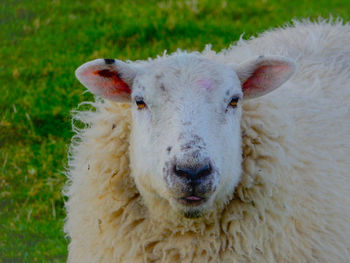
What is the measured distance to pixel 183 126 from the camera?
3287 mm

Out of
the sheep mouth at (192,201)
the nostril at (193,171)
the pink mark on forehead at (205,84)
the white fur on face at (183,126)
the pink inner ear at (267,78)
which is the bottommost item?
the sheep mouth at (192,201)

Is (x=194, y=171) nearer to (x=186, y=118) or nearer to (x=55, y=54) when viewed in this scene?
(x=186, y=118)

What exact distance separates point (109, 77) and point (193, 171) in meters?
0.93

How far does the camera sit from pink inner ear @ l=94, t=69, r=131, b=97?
147 inches

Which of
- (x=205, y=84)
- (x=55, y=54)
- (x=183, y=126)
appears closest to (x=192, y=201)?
(x=183, y=126)

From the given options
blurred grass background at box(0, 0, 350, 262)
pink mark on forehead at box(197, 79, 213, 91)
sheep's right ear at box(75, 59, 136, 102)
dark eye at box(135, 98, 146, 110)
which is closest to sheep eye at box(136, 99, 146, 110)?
dark eye at box(135, 98, 146, 110)

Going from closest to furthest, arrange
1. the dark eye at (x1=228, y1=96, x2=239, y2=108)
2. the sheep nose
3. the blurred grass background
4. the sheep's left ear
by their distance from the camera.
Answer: the sheep nose < the dark eye at (x1=228, y1=96, x2=239, y2=108) < the sheep's left ear < the blurred grass background

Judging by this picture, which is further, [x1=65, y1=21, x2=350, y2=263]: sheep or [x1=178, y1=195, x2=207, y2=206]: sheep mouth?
[x1=65, y1=21, x2=350, y2=263]: sheep

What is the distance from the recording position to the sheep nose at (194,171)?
10.2 feet

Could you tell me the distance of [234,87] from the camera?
360 centimetres

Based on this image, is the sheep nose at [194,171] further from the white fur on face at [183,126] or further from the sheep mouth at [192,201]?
the sheep mouth at [192,201]

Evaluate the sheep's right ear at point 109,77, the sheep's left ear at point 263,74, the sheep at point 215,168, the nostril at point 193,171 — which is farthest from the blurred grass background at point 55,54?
the nostril at point 193,171

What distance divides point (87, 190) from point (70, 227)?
1.14 feet

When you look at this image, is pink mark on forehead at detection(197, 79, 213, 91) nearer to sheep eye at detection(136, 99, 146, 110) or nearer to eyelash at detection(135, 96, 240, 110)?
eyelash at detection(135, 96, 240, 110)
